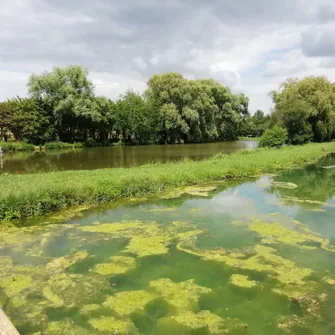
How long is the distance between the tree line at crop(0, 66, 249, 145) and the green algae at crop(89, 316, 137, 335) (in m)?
42.6

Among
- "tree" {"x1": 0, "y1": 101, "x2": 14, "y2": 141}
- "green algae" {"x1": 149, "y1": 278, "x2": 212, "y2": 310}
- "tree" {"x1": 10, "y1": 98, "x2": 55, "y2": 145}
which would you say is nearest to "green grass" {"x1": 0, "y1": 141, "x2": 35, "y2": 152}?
"tree" {"x1": 10, "y1": 98, "x2": 55, "y2": 145}

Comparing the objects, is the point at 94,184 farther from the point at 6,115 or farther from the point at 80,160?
the point at 6,115

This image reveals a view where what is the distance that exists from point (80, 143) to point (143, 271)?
1658 inches

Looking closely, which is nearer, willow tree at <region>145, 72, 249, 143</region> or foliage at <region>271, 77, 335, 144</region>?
foliage at <region>271, 77, 335, 144</region>

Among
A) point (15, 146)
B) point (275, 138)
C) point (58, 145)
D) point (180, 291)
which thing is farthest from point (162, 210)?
point (58, 145)

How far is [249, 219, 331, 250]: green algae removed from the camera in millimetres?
9477

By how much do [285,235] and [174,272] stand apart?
13.2ft

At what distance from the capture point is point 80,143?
157 feet

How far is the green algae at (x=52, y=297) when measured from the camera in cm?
638

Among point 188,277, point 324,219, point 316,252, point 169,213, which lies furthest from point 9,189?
point 324,219

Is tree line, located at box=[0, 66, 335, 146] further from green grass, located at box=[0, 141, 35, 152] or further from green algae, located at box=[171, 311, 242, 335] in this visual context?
green algae, located at box=[171, 311, 242, 335]

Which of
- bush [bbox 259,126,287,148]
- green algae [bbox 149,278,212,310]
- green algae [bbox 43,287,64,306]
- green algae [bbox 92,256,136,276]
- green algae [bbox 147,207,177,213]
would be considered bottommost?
green algae [bbox 149,278,212,310]

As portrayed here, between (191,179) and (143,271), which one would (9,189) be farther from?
(191,179)

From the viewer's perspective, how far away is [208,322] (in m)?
5.71
